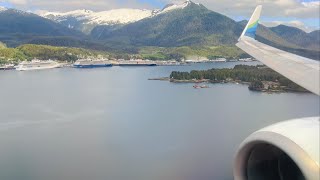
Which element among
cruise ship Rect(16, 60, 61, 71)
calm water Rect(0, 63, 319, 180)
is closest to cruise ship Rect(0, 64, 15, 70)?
cruise ship Rect(16, 60, 61, 71)

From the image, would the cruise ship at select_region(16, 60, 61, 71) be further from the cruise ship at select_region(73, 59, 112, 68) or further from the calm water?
the calm water

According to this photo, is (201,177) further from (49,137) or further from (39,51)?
(39,51)

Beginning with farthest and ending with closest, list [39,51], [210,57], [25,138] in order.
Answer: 1. [210,57]
2. [39,51]
3. [25,138]

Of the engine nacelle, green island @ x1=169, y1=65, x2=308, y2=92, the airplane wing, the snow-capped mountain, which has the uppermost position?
the snow-capped mountain

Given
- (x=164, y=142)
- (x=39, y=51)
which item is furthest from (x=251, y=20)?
(x=39, y=51)

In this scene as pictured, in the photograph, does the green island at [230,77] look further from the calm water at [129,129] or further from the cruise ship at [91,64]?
the cruise ship at [91,64]

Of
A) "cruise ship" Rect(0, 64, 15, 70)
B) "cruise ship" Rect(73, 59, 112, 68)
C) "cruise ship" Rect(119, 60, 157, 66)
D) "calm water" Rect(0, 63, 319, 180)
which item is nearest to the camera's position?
"calm water" Rect(0, 63, 319, 180)
